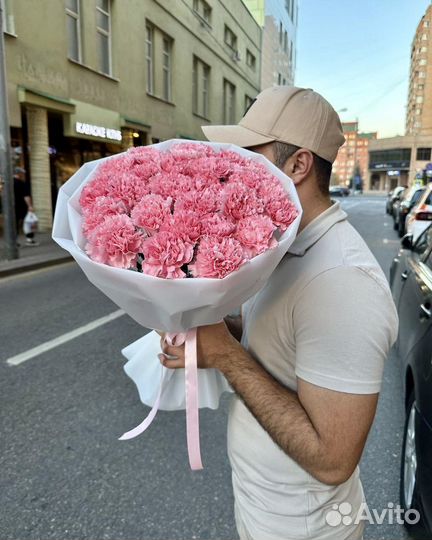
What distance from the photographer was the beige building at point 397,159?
82125 mm

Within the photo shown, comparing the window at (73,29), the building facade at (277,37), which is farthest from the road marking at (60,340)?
the building facade at (277,37)

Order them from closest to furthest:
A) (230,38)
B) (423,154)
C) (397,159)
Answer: (230,38) < (423,154) < (397,159)

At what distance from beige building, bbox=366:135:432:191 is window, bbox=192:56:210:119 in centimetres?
6445

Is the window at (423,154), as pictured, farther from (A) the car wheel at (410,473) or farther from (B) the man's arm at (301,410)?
(B) the man's arm at (301,410)

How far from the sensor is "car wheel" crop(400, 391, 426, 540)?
211 cm

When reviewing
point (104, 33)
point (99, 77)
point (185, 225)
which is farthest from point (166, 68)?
point (185, 225)

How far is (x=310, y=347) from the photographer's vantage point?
3.35ft

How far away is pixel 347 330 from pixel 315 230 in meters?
0.30

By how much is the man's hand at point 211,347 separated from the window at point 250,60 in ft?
98.1

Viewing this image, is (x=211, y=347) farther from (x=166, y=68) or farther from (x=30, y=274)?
(x=166, y=68)

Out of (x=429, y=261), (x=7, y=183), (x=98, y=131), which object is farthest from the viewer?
(x=98, y=131)

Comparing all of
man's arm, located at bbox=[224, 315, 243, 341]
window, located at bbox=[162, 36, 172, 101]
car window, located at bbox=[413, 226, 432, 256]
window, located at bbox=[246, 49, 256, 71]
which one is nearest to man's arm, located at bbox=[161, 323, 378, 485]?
man's arm, located at bbox=[224, 315, 243, 341]

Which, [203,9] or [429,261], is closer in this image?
[429,261]

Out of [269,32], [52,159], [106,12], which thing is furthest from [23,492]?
[269,32]
